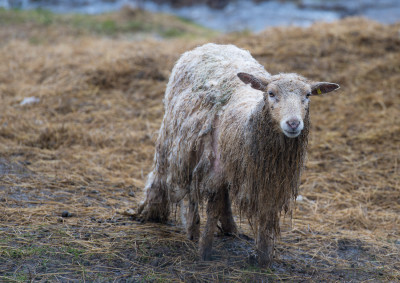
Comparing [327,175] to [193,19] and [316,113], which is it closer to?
[316,113]

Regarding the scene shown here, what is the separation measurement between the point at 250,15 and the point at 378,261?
493 inches

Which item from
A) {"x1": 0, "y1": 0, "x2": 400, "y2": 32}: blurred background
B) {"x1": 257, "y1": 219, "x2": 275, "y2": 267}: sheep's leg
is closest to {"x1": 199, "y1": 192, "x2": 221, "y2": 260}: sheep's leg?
{"x1": 257, "y1": 219, "x2": 275, "y2": 267}: sheep's leg

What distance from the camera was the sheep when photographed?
3.28m

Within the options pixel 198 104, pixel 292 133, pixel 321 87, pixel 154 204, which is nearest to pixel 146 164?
pixel 154 204

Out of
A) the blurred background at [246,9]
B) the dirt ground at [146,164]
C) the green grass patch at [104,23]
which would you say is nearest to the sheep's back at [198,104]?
the dirt ground at [146,164]

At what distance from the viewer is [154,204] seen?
4.41 meters

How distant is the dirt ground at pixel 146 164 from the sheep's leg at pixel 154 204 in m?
0.13

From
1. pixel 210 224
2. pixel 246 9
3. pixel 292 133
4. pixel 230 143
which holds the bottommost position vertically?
pixel 210 224

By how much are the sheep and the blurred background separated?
9021 mm

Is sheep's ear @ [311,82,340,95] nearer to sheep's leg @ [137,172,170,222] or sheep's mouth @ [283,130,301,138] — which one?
sheep's mouth @ [283,130,301,138]

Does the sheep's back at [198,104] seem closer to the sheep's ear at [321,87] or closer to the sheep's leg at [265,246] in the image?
the sheep's ear at [321,87]

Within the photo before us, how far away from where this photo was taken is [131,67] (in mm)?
8727

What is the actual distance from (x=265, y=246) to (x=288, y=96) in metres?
1.26

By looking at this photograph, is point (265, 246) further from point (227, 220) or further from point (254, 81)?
point (254, 81)
